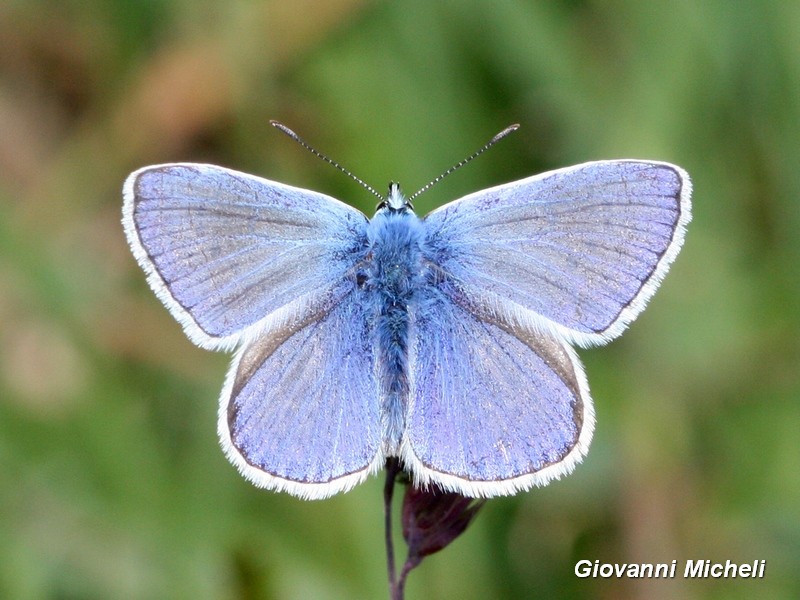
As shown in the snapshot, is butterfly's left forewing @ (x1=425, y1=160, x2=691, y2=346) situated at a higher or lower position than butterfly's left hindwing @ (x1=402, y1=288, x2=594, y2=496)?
higher

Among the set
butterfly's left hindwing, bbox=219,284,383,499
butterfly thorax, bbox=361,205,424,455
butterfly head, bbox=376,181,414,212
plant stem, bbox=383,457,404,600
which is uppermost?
butterfly head, bbox=376,181,414,212

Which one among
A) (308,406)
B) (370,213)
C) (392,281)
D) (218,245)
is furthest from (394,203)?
(370,213)

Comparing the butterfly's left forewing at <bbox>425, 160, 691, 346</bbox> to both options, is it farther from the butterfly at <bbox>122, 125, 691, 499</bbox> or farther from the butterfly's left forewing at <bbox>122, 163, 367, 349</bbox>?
the butterfly's left forewing at <bbox>122, 163, 367, 349</bbox>

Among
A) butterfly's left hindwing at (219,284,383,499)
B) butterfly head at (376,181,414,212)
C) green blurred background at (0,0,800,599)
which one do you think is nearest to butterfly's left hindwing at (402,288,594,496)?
butterfly's left hindwing at (219,284,383,499)

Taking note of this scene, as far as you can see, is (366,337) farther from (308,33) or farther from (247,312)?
(308,33)

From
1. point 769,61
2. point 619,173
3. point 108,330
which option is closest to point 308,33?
point 108,330

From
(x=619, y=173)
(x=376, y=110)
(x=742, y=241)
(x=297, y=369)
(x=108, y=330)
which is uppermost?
(x=376, y=110)

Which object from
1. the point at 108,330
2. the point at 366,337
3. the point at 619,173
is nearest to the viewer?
the point at 619,173

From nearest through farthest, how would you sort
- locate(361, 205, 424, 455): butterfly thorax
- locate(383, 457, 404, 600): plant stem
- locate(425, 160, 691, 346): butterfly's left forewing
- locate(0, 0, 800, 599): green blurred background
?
locate(383, 457, 404, 600): plant stem < locate(425, 160, 691, 346): butterfly's left forewing < locate(361, 205, 424, 455): butterfly thorax < locate(0, 0, 800, 599): green blurred background
